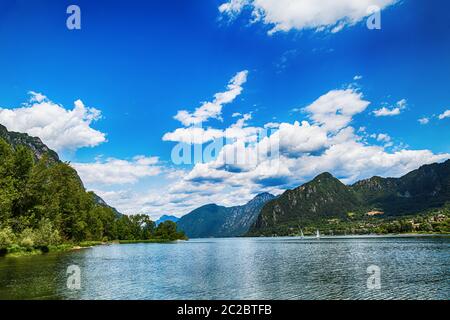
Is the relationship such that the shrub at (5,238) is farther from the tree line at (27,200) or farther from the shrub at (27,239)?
the shrub at (27,239)

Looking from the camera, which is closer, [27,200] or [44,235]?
[44,235]

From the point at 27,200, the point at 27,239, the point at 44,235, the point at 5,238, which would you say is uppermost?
the point at 27,200

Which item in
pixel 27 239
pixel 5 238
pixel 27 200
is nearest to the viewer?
pixel 5 238

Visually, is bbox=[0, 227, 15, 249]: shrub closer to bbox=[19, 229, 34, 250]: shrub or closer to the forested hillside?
the forested hillside

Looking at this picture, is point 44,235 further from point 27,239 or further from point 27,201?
point 27,201

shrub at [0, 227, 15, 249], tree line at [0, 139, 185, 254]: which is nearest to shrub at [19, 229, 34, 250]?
tree line at [0, 139, 185, 254]

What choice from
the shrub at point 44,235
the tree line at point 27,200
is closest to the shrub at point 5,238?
the tree line at point 27,200

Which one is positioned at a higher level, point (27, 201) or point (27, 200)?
point (27, 200)

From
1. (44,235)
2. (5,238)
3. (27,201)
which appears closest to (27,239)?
(5,238)

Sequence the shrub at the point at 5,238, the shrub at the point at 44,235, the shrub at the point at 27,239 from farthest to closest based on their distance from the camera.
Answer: the shrub at the point at 44,235
the shrub at the point at 27,239
the shrub at the point at 5,238
